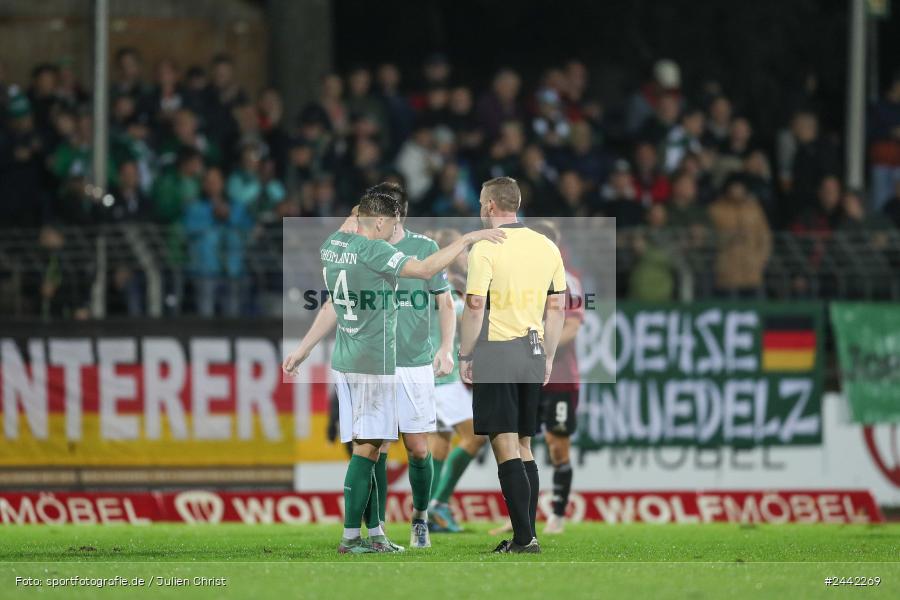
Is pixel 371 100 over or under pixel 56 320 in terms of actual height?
over

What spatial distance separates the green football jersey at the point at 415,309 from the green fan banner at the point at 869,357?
8.33 meters

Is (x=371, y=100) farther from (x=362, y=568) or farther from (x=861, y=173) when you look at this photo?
(x=362, y=568)

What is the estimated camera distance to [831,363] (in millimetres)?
19047

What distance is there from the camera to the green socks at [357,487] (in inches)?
438

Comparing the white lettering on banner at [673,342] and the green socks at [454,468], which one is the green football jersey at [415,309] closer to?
the green socks at [454,468]

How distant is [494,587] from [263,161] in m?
10.9

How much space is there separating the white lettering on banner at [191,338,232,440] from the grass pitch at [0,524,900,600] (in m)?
3.42

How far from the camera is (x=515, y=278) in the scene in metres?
11.0

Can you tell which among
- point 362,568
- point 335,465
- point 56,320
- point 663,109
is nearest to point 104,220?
point 56,320

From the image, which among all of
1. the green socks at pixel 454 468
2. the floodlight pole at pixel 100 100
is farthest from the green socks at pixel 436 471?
the floodlight pole at pixel 100 100

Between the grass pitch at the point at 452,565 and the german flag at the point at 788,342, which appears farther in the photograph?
the german flag at the point at 788,342

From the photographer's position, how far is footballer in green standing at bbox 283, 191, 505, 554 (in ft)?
36.2

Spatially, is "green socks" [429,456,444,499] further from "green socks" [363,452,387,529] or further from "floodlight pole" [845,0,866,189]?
"floodlight pole" [845,0,866,189]

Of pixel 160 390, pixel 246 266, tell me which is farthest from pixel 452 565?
pixel 160 390
